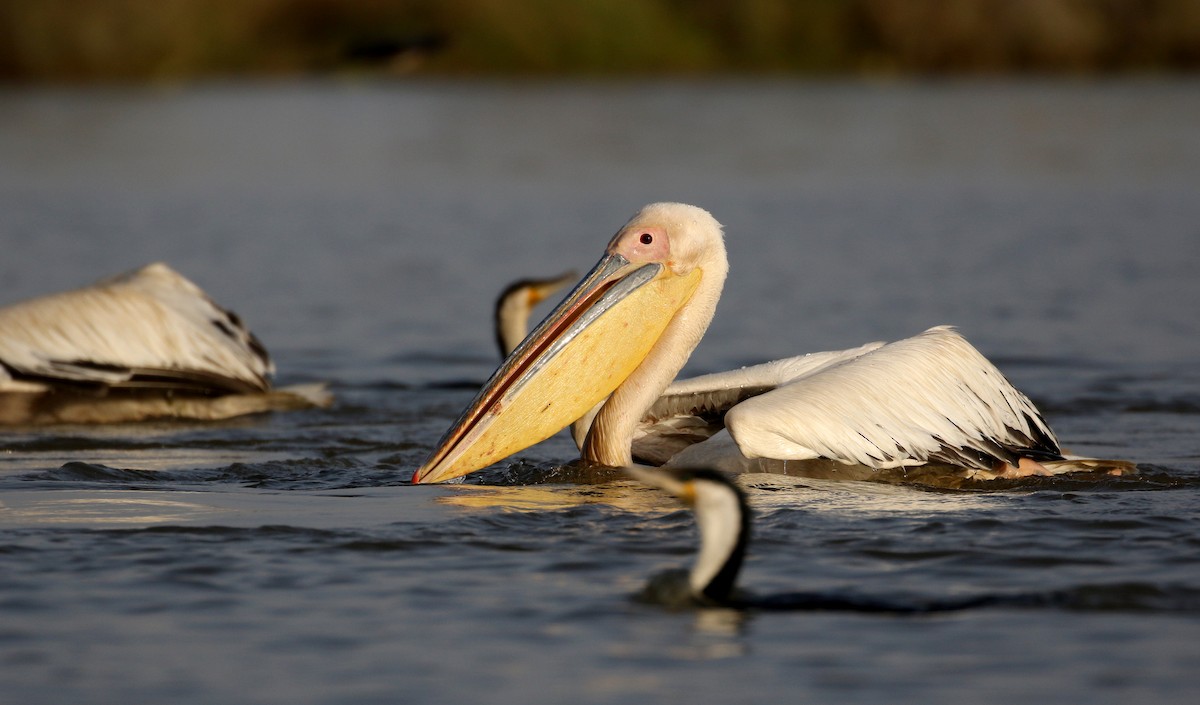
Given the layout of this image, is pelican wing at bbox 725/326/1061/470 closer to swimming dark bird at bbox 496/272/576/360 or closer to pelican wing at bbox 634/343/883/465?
pelican wing at bbox 634/343/883/465

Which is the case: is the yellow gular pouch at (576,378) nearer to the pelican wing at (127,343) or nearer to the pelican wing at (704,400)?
the pelican wing at (704,400)

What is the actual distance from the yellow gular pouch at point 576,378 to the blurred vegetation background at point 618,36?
3065 centimetres

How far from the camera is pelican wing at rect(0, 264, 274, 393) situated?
24.5ft

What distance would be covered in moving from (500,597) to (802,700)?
39.4 inches

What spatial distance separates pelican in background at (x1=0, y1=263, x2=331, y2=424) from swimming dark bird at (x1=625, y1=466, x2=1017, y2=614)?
3.87 meters

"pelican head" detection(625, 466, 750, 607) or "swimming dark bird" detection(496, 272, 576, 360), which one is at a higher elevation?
"swimming dark bird" detection(496, 272, 576, 360)

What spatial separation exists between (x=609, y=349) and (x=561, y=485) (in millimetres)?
466

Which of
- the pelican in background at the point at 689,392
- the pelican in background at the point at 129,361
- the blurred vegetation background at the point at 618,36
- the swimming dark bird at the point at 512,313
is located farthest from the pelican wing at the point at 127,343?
the blurred vegetation background at the point at 618,36

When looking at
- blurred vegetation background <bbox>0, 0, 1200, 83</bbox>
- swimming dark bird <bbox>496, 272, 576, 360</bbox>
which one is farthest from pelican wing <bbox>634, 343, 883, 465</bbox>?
blurred vegetation background <bbox>0, 0, 1200, 83</bbox>

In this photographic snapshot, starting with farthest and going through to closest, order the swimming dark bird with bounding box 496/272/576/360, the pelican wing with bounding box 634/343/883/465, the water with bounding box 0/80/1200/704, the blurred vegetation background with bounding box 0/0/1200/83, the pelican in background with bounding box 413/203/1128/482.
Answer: the blurred vegetation background with bounding box 0/0/1200/83, the swimming dark bird with bounding box 496/272/576/360, the pelican wing with bounding box 634/343/883/465, the pelican in background with bounding box 413/203/1128/482, the water with bounding box 0/80/1200/704

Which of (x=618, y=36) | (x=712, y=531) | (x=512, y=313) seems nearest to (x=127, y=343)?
(x=512, y=313)

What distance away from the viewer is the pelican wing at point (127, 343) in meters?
7.46

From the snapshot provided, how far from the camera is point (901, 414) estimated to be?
5637 millimetres

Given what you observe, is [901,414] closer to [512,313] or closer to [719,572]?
[719,572]
